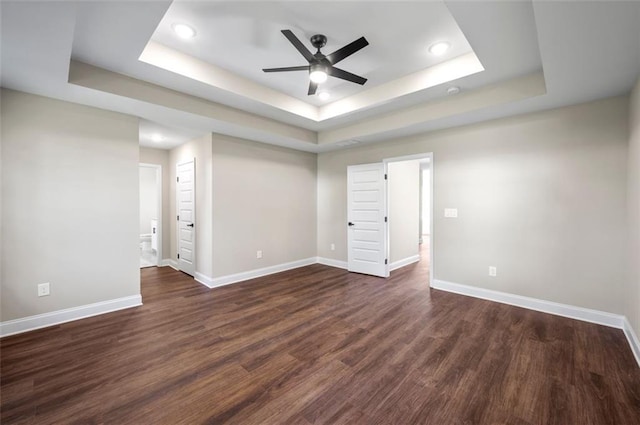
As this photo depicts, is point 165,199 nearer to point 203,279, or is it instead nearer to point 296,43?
point 203,279

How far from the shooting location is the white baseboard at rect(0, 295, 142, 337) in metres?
2.76

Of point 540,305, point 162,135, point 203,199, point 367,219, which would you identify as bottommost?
point 540,305

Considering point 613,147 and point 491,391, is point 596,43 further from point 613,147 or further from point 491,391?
point 491,391

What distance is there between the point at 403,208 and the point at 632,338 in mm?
3755

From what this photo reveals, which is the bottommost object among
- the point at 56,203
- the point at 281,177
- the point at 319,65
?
the point at 56,203

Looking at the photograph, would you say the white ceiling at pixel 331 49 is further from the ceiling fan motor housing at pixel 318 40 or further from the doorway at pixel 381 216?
the doorway at pixel 381 216

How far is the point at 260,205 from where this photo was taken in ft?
16.7

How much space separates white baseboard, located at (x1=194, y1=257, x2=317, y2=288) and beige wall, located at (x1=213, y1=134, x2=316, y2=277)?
0.07 metres

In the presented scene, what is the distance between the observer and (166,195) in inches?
232

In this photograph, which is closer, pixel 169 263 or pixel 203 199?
pixel 203 199

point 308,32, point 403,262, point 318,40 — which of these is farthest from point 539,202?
point 308,32

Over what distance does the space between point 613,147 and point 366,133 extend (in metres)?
3.02

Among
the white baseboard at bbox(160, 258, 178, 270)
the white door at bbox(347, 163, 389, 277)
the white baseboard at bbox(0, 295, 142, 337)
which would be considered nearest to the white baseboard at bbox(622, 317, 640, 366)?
the white door at bbox(347, 163, 389, 277)

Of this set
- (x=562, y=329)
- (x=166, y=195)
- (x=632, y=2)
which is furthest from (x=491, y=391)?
(x=166, y=195)
